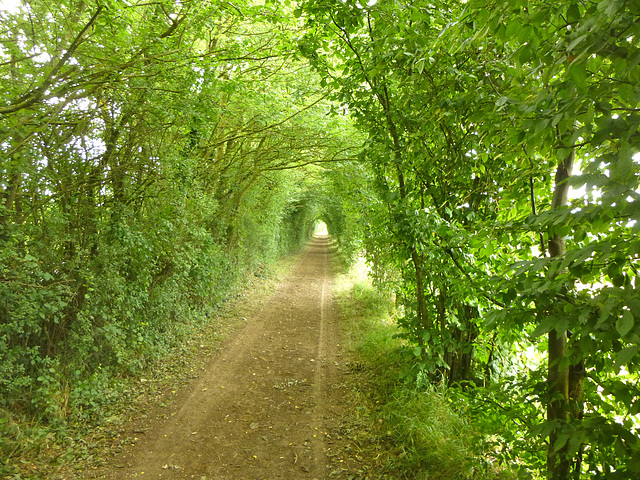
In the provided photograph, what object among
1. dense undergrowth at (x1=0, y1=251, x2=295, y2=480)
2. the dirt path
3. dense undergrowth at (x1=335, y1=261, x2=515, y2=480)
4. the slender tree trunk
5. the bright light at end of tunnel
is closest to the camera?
the slender tree trunk

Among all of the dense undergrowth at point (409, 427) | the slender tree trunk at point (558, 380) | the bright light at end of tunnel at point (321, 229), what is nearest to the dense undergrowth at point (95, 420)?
the dense undergrowth at point (409, 427)

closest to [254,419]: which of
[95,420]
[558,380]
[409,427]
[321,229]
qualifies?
[95,420]

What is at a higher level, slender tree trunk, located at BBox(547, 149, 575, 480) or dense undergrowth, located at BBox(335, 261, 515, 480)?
slender tree trunk, located at BBox(547, 149, 575, 480)

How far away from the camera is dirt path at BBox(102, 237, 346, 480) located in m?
4.24

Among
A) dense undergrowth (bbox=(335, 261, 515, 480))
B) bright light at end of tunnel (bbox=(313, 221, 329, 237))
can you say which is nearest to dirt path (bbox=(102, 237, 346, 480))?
dense undergrowth (bbox=(335, 261, 515, 480))

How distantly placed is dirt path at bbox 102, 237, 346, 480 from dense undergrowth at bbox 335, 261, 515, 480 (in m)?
0.47

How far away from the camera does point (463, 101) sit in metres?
3.04

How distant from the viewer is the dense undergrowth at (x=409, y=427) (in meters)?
3.64

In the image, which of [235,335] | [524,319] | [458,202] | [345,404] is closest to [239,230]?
[235,335]

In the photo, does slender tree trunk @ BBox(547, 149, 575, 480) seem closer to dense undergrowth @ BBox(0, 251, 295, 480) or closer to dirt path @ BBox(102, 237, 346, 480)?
dirt path @ BBox(102, 237, 346, 480)

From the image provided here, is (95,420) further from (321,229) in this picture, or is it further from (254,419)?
(321,229)

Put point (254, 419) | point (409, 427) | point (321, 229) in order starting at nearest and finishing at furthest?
point (409, 427) < point (254, 419) < point (321, 229)

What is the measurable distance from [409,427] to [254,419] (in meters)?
2.21

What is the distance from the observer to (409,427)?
4.38 m
